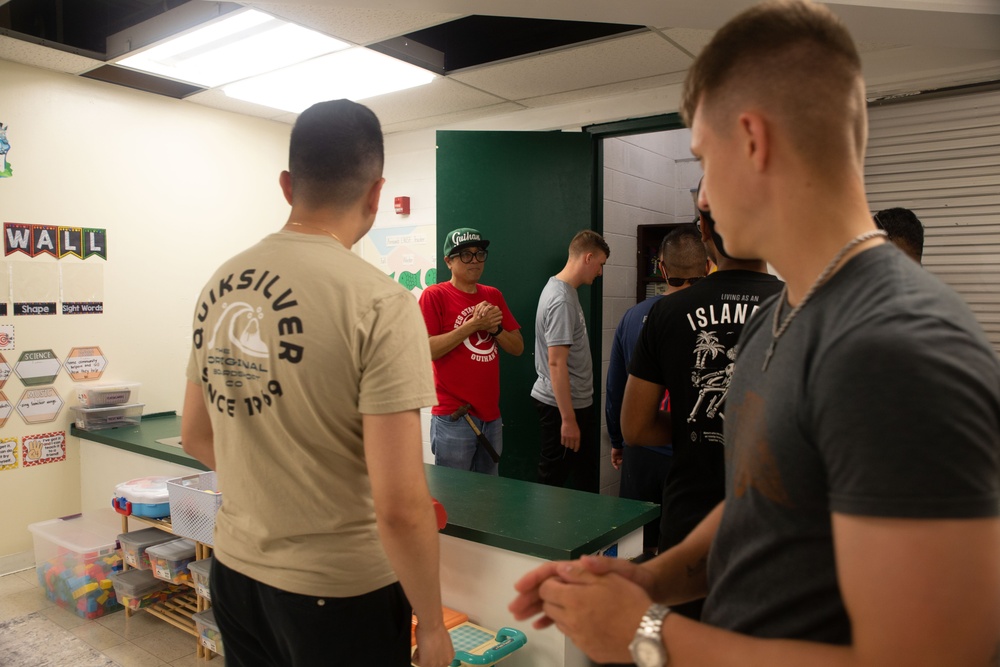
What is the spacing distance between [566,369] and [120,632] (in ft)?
8.38

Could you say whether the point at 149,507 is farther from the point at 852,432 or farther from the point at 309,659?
the point at 852,432

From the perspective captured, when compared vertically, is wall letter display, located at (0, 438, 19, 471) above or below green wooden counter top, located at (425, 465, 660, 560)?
below

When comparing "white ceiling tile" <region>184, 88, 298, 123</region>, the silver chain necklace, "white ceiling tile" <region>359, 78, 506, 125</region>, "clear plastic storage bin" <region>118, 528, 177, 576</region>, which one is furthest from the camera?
"white ceiling tile" <region>184, 88, 298, 123</region>

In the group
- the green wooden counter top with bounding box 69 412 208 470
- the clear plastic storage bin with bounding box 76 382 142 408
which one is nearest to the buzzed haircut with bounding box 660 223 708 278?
the green wooden counter top with bounding box 69 412 208 470

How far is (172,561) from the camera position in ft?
9.53

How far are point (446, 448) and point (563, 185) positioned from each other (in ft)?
5.96

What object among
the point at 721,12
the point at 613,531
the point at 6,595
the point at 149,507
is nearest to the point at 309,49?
the point at 721,12

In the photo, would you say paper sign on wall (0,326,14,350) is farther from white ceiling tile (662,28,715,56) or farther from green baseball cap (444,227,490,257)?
white ceiling tile (662,28,715,56)

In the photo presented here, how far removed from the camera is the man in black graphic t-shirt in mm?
1844

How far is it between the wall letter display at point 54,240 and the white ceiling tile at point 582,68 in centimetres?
232

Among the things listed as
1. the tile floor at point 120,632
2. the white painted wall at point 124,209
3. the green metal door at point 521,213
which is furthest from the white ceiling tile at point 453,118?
the tile floor at point 120,632

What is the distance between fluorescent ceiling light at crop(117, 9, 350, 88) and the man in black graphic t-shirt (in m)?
2.31

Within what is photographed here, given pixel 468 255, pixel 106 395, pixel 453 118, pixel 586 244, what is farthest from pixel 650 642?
pixel 453 118

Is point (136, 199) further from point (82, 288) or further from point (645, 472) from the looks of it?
point (645, 472)
